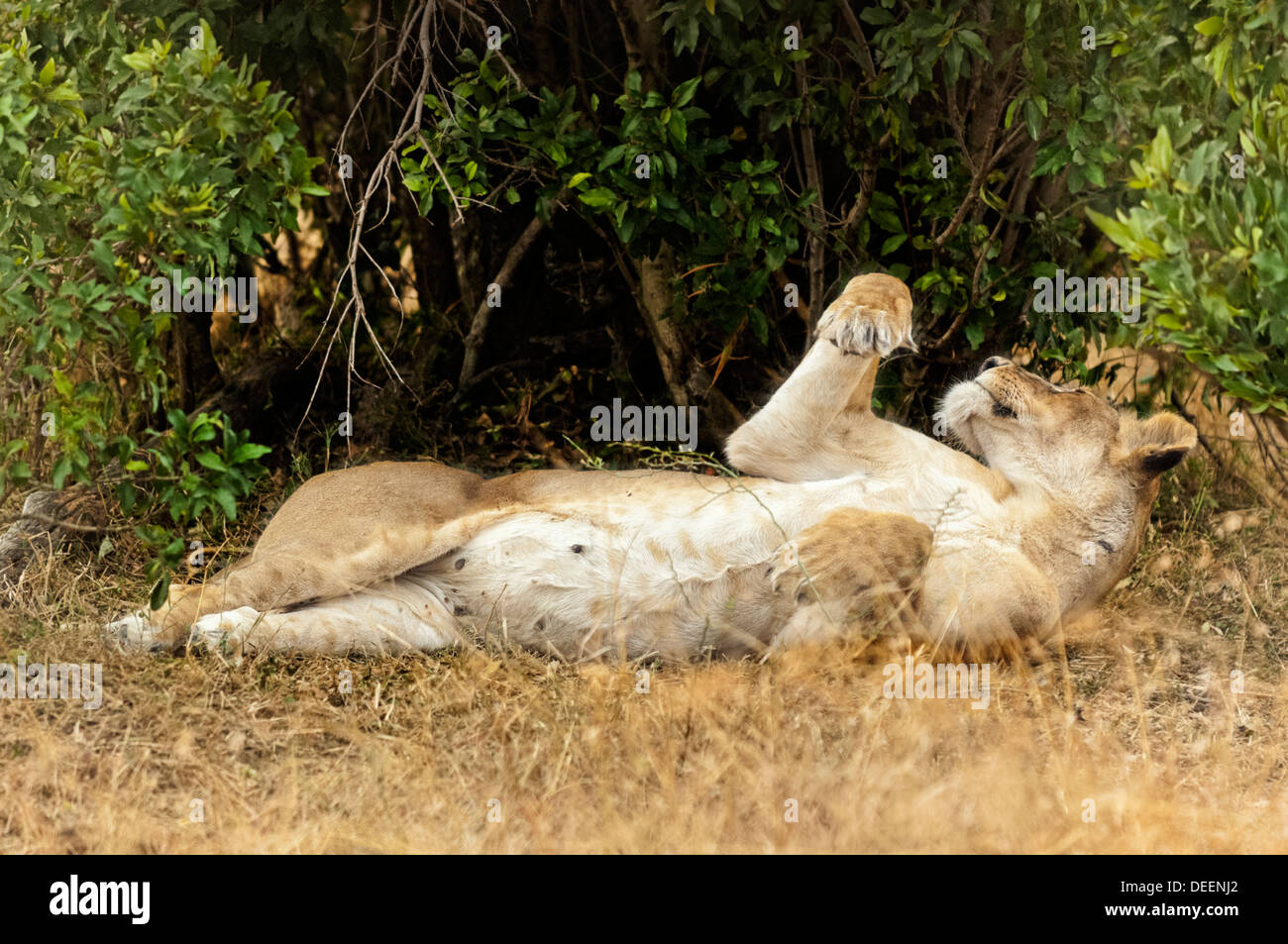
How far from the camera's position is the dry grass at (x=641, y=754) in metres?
3.36

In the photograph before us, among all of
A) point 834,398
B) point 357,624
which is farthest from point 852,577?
point 357,624

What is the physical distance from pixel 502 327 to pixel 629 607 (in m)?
2.74

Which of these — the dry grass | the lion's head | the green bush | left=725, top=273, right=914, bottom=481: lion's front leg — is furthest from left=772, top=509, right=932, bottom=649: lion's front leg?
the green bush

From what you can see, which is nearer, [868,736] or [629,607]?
[868,736]

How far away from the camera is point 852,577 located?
4324 mm

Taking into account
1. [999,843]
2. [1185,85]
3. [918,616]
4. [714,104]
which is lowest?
[999,843]

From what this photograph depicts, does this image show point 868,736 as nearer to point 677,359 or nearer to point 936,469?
point 936,469

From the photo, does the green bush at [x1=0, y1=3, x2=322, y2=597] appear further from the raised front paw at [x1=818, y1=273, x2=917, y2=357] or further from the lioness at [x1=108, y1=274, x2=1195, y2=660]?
the raised front paw at [x1=818, y1=273, x2=917, y2=357]

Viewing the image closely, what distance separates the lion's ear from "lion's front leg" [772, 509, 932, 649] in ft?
2.58

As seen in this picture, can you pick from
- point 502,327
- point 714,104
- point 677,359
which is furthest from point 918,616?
point 502,327

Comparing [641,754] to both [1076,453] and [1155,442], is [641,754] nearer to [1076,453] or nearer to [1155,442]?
[1076,453]

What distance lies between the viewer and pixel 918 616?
441cm

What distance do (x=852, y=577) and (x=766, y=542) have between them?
0.33m

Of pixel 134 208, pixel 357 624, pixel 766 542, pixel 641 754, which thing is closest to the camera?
pixel 641 754
